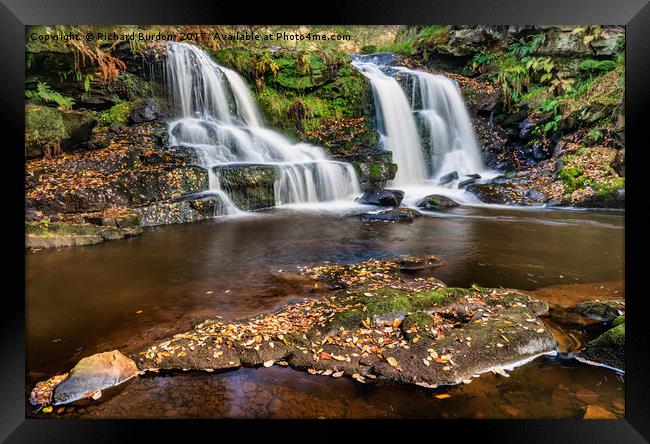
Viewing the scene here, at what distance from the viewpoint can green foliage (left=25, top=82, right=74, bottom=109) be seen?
27.7 ft

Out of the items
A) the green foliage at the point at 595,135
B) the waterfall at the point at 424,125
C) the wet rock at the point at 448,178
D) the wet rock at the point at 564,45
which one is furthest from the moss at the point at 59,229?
the wet rock at the point at 564,45

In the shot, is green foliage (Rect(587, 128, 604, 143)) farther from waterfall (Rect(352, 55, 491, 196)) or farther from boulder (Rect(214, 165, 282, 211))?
boulder (Rect(214, 165, 282, 211))

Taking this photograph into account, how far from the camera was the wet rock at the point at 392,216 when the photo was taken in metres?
7.83

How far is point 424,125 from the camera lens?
13.7 meters

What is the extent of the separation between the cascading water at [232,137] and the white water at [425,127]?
294 cm

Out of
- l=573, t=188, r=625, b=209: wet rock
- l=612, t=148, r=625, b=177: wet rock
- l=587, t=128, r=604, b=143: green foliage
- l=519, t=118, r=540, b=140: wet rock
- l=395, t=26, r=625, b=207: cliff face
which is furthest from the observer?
l=519, t=118, r=540, b=140: wet rock

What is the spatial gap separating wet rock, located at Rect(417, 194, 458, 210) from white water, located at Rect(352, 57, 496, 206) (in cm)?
243

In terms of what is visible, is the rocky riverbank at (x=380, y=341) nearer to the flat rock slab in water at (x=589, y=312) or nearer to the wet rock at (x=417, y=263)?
the flat rock slab in water at (x=589, y=312)

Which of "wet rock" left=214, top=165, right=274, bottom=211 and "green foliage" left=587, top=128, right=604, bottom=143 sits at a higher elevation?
"green foliage" left=587, top=128, right=604, bottom=143

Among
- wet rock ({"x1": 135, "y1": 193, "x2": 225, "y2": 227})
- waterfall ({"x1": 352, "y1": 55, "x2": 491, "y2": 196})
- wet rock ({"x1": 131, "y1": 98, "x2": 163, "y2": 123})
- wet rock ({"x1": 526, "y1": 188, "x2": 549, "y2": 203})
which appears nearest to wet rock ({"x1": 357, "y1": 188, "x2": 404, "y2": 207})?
waterfall ({"x1": 352, "y1": 55, "x2": 491, "y2": 196})

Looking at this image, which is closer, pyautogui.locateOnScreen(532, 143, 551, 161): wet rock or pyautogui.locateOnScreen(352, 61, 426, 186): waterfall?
pyautogui.locateOnScreen(532, 143, 551, 161): wet rock

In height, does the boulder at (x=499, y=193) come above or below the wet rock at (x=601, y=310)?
above

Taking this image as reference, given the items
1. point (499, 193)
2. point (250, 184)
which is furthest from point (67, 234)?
point (499, 193)

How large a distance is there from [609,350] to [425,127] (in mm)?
12189
